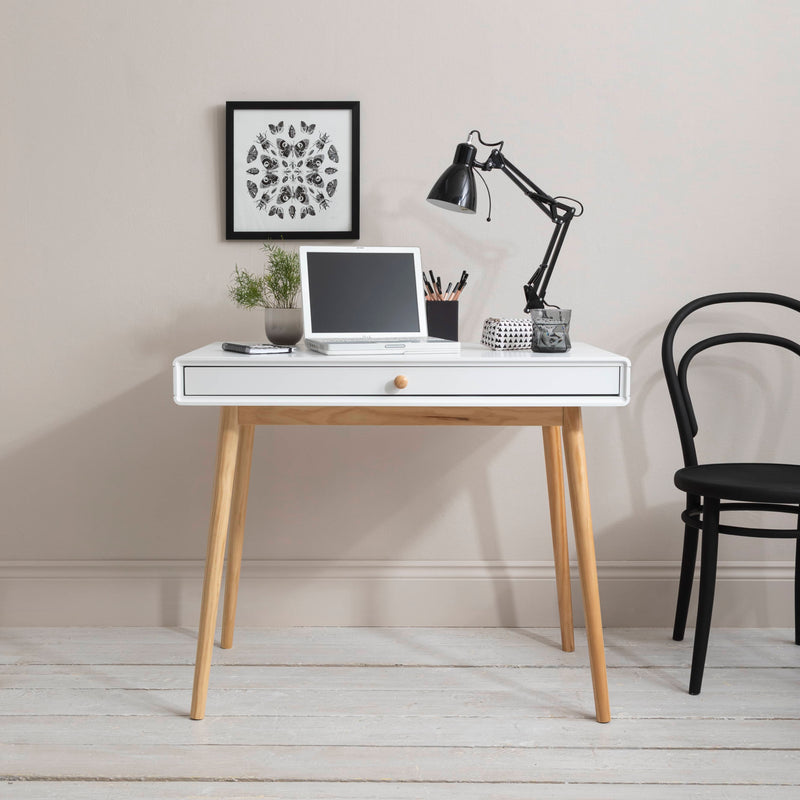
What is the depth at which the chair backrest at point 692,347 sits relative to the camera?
7.18 feet

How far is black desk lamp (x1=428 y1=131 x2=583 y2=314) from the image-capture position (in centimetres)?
204

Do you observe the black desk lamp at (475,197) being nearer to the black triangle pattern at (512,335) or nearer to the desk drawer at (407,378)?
the black triangle pattern at (512,335)

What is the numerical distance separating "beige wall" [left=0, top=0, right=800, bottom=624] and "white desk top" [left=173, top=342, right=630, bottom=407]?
593 millimetres

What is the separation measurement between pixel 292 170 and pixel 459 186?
51 centimetres

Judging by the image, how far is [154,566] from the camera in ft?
7.84

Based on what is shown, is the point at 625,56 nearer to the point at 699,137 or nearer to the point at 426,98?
the point at 699,137

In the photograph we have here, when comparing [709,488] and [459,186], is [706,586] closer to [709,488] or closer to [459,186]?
[709,488]

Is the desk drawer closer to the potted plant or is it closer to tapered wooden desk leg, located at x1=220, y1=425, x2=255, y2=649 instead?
the potted plant

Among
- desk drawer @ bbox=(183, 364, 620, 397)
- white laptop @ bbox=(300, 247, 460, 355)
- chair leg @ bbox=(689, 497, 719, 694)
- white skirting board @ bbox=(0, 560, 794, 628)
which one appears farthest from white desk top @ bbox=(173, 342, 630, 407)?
white skirting board @ bbox=(0, 560, 794, 628)

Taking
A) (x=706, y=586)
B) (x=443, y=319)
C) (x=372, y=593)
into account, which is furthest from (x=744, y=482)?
(x=372, y=593)

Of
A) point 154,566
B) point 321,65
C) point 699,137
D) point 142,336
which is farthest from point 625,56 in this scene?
point 154,566

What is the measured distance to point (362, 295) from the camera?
2.01 meters

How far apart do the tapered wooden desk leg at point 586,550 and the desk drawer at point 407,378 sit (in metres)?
0.08

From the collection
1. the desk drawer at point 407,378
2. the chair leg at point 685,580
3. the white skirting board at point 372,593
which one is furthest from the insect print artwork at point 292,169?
the chair leg at point 685,580
